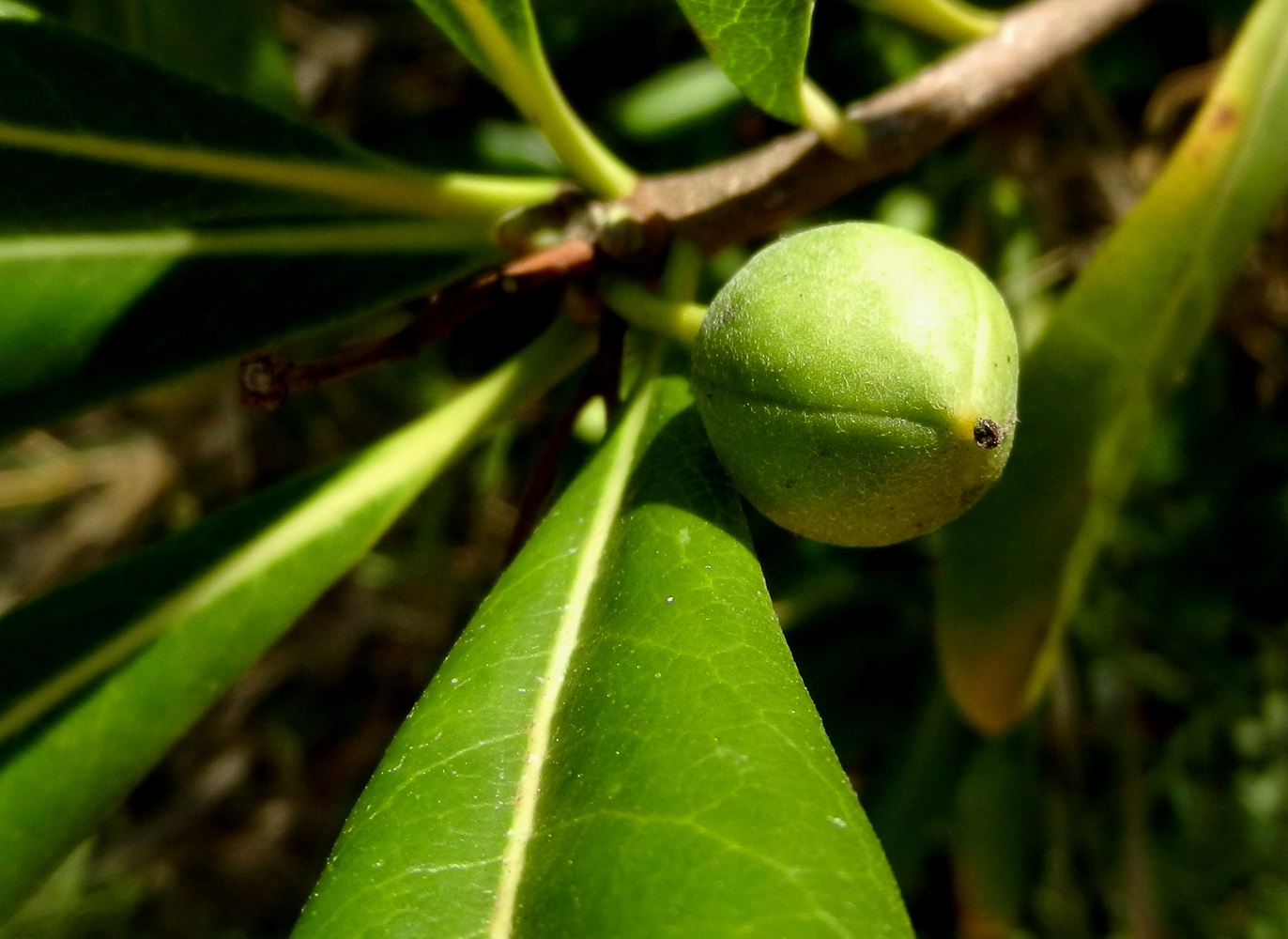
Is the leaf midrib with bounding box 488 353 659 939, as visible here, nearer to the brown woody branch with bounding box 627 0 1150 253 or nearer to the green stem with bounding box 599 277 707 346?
the green stem with bounding box 599 277 707 346

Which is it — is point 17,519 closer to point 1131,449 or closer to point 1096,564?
point 1096,564

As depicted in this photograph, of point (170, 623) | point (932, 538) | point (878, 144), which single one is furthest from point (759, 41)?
point (932, 538)

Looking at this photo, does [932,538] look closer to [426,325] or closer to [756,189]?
[756,189]

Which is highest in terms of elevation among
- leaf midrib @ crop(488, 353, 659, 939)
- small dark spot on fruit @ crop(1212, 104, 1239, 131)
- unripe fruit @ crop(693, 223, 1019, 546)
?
unripe fruit @ crop(693, 223, 1019, 546)

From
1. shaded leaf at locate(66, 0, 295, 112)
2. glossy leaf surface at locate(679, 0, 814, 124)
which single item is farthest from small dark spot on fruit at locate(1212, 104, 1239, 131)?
shaded leaf at locate(66, 0, 295, 112)

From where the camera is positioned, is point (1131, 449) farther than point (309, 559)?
Yes

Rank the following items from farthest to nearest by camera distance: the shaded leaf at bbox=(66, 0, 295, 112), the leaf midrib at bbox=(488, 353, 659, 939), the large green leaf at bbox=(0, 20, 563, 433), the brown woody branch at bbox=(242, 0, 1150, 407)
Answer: the shaded leaf at bbox=(66, 0, 295, 112) < the large green leaf at bbox=(0, 20, 563, 433) < the brown woody branch at bbox=(242, 0, 1150, 407) < the leaf midrib at bbox=(488, 353, 659, 939)

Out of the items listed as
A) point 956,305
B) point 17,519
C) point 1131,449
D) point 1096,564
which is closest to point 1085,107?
point 1096,564
